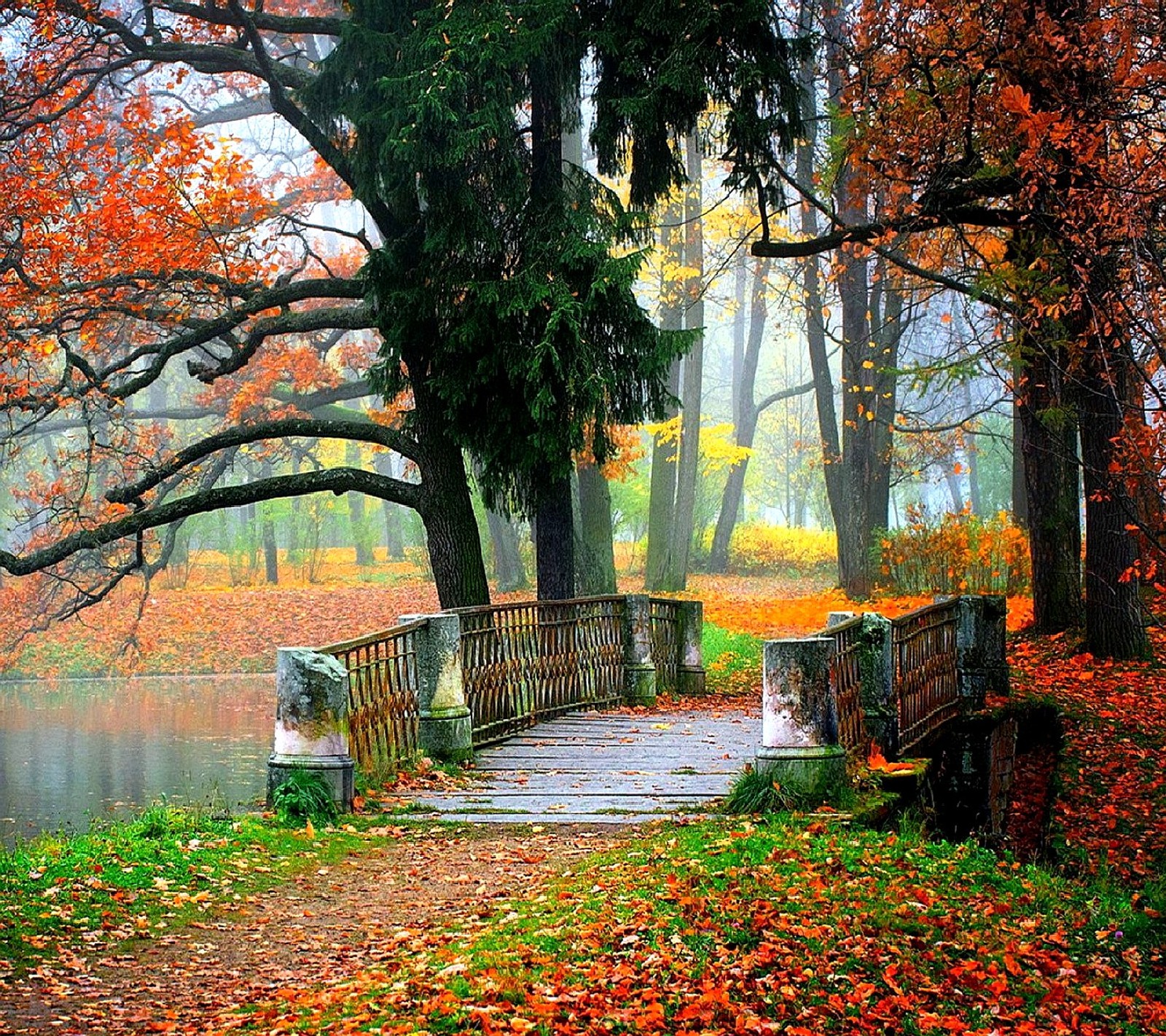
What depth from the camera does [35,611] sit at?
81.4 feet

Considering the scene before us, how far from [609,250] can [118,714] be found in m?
12.5

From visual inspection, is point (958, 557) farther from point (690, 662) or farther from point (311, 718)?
point (311, 718)

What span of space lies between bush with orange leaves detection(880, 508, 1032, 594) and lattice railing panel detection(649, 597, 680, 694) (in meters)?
7.04

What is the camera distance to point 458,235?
1447 cm

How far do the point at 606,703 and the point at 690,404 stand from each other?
18.1 metres

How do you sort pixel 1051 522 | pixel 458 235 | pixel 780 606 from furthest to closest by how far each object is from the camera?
pixel 780 606, pixel 1051 522, pixel 458 235

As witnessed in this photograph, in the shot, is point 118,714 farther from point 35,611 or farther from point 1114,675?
point 1114,675

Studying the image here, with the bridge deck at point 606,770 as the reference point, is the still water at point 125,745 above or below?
below

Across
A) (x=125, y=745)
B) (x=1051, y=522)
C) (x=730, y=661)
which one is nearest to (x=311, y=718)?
(x=1051, y=522)

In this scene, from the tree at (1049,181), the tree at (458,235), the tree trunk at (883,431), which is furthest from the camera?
the tree trunk at (883,431)

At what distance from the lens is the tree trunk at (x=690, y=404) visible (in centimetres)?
2958

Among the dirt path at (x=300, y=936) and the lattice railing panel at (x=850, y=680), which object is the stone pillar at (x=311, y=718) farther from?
the lattice railing panel at (x=850, y=680)

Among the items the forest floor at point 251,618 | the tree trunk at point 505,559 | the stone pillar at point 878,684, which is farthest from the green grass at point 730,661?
the tree trunk at point 505,559

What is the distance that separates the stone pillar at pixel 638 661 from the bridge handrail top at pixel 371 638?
4.53 metres
